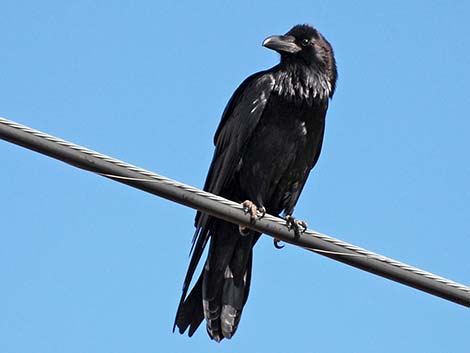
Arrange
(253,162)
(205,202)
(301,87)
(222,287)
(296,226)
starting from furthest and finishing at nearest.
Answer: (301,87), (253,162), (222,287), (296,226), (205,202)

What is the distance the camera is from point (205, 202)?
4.60 meters

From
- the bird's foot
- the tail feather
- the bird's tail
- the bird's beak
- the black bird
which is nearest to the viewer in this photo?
the bird's foot

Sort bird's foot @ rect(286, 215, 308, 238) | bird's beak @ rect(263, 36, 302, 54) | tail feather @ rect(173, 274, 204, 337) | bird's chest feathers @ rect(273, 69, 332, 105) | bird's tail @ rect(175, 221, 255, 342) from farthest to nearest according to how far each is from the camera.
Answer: bird's beak @ rect(263, 36, 302, 54)
bird's chest feathers @ rect(273, 69, 332, 105)
bird's tail @ rect(175, 221, 255, 342)
tail feather @ rect(173, 274, 204, 337)
bird's foot @ rect(286, 215, 308, 238)

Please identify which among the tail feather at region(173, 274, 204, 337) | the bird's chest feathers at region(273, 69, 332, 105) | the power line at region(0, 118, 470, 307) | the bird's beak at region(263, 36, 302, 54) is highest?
the bird's beak at region(263, 36, 302, 54)

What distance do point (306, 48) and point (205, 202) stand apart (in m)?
3.85

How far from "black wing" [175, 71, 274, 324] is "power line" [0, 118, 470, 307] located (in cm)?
239

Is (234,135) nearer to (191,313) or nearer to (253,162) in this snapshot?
(253,162)

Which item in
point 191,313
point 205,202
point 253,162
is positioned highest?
point 253,162

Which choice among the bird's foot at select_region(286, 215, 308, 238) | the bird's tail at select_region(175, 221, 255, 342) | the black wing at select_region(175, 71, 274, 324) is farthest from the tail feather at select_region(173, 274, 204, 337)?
the bird's foot at select_region(286, 215, 308, 238)

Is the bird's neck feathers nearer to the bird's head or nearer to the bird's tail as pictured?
the bird's head

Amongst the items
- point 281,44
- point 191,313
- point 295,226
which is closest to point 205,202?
point 295,226

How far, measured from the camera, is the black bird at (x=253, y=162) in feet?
24.1

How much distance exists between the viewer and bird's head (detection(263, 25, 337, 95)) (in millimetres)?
8055

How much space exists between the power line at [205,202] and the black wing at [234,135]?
2.39 metres
